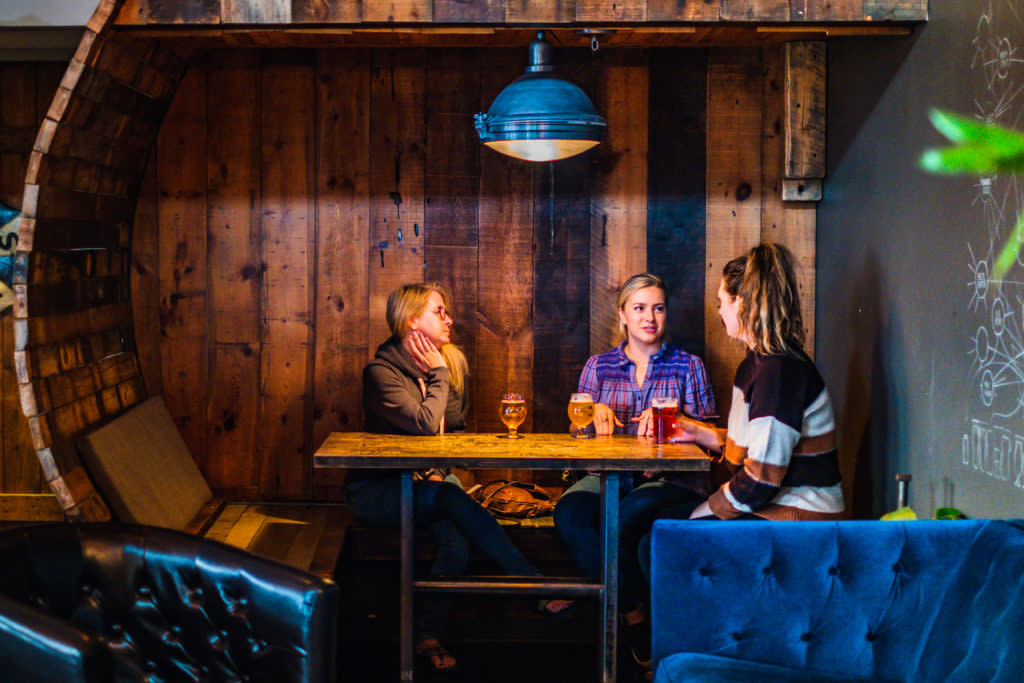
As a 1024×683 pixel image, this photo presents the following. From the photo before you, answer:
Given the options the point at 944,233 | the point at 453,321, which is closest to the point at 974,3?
the point at 944,233

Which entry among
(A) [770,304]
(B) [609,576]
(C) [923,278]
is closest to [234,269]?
(B) [609,576]

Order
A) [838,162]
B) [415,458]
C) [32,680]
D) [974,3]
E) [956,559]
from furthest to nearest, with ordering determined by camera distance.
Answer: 1. [838,162]
2. [415,458]
3. [974,3]
4. [956,559]
5. [32,680]

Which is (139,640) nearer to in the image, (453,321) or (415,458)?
(415,458)

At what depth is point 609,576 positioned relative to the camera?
3545mm

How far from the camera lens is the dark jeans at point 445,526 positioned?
3854 millimetres

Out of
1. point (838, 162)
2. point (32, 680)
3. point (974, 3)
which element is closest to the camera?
point (32, 680)

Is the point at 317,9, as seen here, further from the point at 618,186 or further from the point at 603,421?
the point at 603,421

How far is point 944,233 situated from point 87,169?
2.93m

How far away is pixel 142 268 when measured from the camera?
459 centimetres

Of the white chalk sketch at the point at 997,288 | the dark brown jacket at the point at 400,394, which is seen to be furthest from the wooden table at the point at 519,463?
the white chalk sketch at the point at 997,288

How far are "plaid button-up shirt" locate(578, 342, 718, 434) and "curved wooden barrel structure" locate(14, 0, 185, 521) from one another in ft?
6.23

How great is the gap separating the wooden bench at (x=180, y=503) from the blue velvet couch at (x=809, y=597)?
4.54ft

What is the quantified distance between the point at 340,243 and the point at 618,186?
4.08 ft

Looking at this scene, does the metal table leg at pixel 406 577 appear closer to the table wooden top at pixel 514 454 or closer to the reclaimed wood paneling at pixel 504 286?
the table wooden top at pixel 514 454
